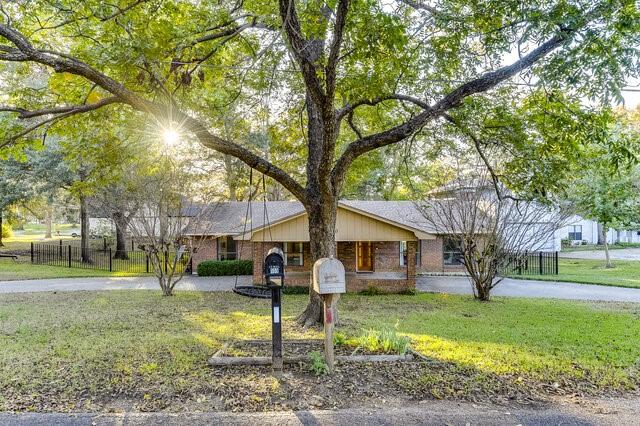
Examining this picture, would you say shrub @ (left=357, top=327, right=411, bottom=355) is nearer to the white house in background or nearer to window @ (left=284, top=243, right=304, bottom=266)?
window @ (left=284, top=243, right=304, bottom=266)

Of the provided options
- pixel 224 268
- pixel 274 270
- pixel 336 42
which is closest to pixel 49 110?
pixel 274 270

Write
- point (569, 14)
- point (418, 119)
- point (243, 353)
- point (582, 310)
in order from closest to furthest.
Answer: point (569, 14), point (243, 353), point (418, 119), point (582, 310)

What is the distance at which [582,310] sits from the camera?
11.0 metres

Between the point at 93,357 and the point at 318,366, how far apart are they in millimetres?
3310

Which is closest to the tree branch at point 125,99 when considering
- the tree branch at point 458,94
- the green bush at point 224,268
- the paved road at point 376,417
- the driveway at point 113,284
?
the tree branch at point 458,94

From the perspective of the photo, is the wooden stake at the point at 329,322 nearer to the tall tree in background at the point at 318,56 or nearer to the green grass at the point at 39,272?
the tall tree in background at the point at 318,56

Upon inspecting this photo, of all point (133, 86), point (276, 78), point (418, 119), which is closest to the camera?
point (418, 119)

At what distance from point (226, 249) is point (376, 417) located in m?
18.2

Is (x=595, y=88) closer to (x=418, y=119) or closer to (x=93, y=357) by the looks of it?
(x=418, y=119)

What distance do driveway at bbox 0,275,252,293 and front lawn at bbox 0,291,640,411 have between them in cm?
435

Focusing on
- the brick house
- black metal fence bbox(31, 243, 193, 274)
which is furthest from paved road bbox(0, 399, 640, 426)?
black metal fence bbox(31, 243, 193, 274)

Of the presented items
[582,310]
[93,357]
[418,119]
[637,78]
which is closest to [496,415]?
[418,119]

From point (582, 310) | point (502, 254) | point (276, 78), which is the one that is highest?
point (276, 78)

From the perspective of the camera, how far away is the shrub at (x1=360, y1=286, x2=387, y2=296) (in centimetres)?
1525
